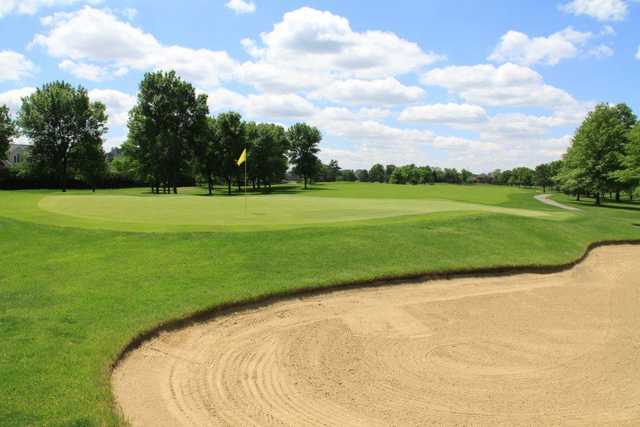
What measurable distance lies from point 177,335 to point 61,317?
2.49 metres

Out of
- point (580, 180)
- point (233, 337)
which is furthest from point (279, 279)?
point (580, 180)

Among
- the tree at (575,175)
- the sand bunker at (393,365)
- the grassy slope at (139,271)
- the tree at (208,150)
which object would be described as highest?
the tree at (208,150)

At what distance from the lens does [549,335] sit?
11.2 meters

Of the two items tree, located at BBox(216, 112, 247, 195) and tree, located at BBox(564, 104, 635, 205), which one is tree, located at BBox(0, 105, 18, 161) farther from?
tree, located at BBox(564, 104, 635, 205)

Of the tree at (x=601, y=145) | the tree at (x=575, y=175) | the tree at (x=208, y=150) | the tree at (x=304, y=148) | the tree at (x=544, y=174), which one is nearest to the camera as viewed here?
the tree at (x=601, y=145)

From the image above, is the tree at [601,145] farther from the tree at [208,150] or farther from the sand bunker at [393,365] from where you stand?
the tree at [208,150]

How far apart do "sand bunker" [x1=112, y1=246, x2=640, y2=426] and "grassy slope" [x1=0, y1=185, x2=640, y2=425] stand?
31.6 inches

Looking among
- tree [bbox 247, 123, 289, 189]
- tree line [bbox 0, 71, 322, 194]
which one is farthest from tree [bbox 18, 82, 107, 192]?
tree [bbox 247, 123, 289, 189]

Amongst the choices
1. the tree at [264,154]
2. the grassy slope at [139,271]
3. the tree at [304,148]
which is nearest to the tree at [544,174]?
the tree at [304,148]

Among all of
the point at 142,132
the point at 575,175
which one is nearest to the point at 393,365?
the point at 575,175

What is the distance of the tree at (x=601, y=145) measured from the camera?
56.0m

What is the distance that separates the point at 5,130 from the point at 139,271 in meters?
65.2

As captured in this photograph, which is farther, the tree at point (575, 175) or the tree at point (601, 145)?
the tree at point (575, 175)

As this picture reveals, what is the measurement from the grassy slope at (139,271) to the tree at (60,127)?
48.4 metres
